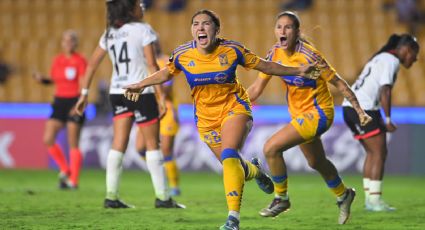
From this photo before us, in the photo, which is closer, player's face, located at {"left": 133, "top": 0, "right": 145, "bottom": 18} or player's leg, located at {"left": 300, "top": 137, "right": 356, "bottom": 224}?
player's leg, located at {"left": 300, "top": 137, "right": 356, "bottom": 224}

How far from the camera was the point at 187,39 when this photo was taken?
20.4 metres

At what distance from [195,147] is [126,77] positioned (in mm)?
6756

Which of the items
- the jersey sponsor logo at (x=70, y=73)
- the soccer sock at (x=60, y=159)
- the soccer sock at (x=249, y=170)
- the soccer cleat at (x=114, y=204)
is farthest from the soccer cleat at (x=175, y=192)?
the soccer sock at (x=249, y=170)

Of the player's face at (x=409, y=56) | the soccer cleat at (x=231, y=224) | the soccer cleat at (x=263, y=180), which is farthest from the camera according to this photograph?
the player's face at (x=409, y=56)

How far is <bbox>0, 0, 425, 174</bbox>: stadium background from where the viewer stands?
16.2 m

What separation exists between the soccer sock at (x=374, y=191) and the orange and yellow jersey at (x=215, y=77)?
2.68 metres

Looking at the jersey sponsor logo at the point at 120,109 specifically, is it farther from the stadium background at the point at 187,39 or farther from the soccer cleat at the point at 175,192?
the stadium background at the point at 187,39

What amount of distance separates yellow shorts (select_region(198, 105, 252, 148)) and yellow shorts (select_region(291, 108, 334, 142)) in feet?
3.00

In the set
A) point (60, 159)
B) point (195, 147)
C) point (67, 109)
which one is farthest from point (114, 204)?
point (195, 147)

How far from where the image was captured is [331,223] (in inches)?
340

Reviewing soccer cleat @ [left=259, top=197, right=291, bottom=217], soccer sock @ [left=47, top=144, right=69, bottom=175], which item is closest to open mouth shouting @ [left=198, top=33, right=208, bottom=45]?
soccer cleat @ [left=259, top=197, right=291, bottom=217]

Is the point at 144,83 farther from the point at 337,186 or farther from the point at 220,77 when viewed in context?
the point at 337,186

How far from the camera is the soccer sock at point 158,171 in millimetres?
9961

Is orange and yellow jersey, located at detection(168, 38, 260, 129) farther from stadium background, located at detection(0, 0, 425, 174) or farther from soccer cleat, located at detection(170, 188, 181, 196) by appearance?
stadium background, located at detection(0, 0, 425, 174)
